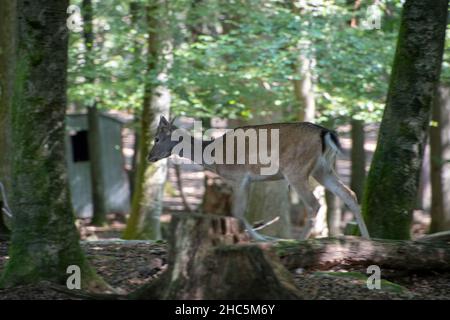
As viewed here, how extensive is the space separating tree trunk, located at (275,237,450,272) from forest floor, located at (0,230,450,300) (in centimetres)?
10

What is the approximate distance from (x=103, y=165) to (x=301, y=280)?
20.3 metres

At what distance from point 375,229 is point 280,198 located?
26.2 ft

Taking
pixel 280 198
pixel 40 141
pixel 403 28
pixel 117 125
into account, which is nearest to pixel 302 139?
pixel 403 28

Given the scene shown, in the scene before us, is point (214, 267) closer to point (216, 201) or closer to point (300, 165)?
point (216, 201)

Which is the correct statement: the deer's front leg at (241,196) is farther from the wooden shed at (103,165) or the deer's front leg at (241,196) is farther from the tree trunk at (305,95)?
the wooden shed at (103,165)

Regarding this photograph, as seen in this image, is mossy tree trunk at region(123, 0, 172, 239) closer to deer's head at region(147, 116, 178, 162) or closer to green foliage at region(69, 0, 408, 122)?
green foliage at region(69, 0, 408, 122)

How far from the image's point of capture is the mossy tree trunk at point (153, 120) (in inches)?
667

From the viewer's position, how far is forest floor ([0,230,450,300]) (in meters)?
7.25

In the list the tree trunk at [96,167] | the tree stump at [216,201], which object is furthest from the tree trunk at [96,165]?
the tree stump at [216,201]

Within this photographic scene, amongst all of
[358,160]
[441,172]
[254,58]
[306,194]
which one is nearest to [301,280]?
[306,194]

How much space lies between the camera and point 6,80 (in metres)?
11.9

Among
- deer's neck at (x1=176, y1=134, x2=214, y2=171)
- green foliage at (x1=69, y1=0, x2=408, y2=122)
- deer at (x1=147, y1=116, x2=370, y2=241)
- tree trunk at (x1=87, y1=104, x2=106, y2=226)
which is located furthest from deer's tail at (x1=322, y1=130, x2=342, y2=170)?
tree trunk at (x1=87, y1=104, x2=106, y2=226)

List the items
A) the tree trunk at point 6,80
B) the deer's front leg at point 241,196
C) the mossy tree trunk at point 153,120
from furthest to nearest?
the mossy tree trunk at point 153,120 < the tree trunk at point 6,80 < the deer's front leg at point 241,196

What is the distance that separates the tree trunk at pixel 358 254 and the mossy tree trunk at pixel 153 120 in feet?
29.0
